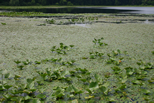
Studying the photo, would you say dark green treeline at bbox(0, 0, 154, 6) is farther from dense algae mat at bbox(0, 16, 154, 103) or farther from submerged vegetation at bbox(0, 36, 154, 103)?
submerged vegetation at bbox(0, 36, 154, 103)

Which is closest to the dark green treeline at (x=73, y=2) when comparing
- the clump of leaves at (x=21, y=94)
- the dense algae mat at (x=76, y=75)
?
the dense algae mat at (x=76, y=75)

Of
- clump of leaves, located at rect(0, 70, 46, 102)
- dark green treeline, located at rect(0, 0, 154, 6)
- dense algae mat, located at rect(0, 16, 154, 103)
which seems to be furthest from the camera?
dark green treeline, located at rect(0, 0, 154, 6)

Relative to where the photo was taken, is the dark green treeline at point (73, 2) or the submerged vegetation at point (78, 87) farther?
the dark green treeline at point (73, 2)

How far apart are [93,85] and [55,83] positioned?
2.02 feet

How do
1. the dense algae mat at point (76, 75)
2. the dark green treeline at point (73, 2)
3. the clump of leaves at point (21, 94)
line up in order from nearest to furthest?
the clump of leaves at point (21, 94) → the dense algae mat at point (76, 75) → the dark green treeline at point (73, 2)

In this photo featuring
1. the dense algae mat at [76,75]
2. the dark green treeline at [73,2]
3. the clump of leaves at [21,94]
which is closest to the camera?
the clump of leaves at [21,94]

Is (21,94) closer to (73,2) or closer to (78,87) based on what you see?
(78,87)

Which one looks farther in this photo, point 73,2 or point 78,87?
point 73,2

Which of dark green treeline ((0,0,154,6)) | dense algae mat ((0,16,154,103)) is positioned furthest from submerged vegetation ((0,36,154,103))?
dark green treeline ((0,0,154,6))

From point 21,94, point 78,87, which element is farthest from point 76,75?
point 21,94

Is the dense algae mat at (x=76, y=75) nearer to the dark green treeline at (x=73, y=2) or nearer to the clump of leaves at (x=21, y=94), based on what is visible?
the clump of leaves at (x=21, y=94)

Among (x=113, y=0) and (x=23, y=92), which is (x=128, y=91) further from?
(x=113, y=0)

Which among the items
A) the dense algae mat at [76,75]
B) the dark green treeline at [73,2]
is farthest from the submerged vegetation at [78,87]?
the dark green treeline at [73,2]

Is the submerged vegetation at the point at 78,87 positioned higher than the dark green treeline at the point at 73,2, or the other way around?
the dark green treeline at the point at 73,2
